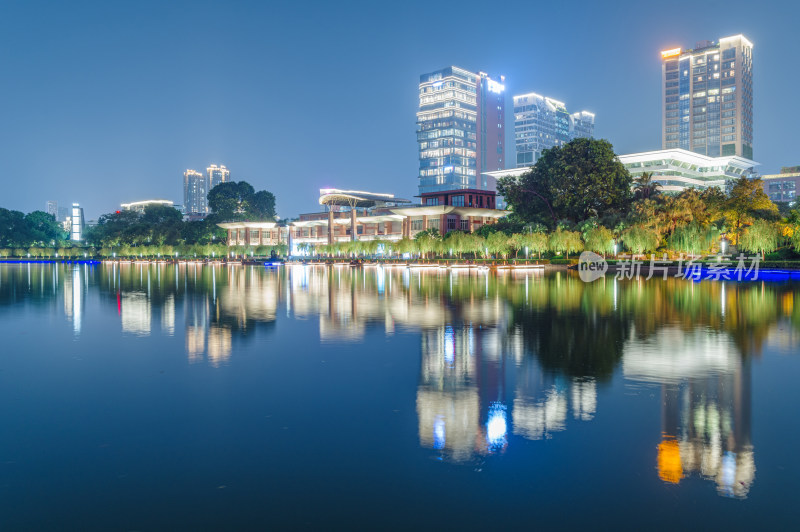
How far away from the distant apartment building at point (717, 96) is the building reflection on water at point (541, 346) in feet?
614

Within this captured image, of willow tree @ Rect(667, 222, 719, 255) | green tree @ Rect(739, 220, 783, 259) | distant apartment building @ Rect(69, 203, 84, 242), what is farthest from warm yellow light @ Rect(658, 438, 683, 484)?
distant apartment building @ Rect(69, 203, 84, 242)

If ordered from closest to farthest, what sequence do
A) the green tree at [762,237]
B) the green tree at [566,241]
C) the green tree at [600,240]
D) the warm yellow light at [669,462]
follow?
the warm yellow light at [669,462], the green tree at [762,237], the green tree at [600,240], the green tree at [566,241]

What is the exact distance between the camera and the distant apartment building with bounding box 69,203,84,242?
167625 mm

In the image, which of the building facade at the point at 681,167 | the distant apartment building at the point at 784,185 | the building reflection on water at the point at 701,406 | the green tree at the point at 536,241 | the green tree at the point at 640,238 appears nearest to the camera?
the building reflection on water at the point at 701,406

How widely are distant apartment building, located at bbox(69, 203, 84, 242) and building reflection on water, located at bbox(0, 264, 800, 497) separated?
522 ft

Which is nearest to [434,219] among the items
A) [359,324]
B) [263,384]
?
[359,324]

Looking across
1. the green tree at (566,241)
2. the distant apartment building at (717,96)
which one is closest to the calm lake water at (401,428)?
Answer: the green tree at (566,241)

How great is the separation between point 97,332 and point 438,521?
45.8 feet

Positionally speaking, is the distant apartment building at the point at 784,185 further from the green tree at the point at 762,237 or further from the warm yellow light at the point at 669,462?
the warm yellow light at the point at 669,462

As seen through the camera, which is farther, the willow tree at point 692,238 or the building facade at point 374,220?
the building facade at point 374,220

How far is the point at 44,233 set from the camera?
132250mm

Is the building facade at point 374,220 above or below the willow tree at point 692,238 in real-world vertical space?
above

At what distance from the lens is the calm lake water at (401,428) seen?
511 centimetres

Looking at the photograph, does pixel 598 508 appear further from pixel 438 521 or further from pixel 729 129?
Result: pixel 729 129
